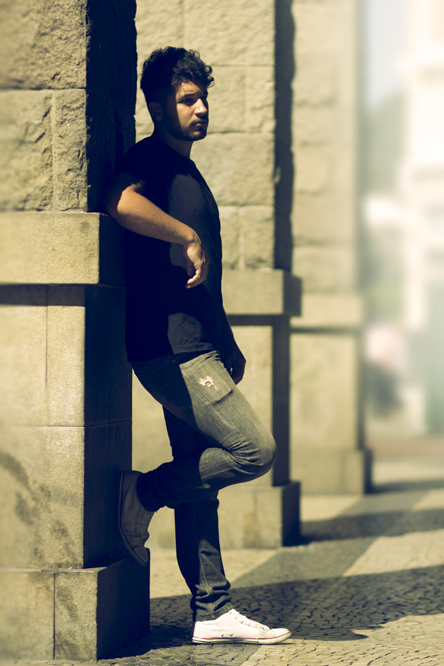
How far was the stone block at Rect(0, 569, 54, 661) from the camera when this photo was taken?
130 inches

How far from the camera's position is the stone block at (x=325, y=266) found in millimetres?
8195

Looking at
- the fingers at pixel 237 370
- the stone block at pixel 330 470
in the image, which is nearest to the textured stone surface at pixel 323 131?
the stone block at pixel 330 470

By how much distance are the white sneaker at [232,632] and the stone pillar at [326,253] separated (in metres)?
4.48

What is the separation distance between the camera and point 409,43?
951 inches

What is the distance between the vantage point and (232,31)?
19.2 feet

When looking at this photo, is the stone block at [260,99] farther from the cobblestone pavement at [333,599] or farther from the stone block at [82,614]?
the stone block at [82,614]

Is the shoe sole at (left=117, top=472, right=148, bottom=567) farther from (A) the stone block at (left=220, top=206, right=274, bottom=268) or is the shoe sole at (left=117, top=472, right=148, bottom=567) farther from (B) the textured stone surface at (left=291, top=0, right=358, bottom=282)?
(B) the textured stone surface at (left=291, top=0, right=358, bottom=282)

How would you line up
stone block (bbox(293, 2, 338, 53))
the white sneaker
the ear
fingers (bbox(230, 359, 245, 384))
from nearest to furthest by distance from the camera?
the white sneaker < the ear < fingers (bbox(230, 359, 245, 384)) < stone block (bbox(293, 2, 338, 53))

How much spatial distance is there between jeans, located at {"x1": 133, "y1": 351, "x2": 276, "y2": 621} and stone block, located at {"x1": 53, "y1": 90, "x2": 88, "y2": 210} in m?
0.64

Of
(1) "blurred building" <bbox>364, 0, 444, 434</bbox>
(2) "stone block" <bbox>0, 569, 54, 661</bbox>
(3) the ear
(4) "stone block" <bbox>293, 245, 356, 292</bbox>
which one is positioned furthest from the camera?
(1) "blurred building" <bbox>364, 0, 444, 434</bbox>

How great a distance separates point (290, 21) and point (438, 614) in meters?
3.86

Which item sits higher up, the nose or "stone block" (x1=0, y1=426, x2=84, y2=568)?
the nose

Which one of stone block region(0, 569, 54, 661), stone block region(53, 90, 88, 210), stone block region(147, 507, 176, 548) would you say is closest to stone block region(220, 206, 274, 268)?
stone block region(147, 507, 176, 548)

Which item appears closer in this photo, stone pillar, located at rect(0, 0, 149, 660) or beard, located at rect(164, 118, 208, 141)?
stone pillar, located at rect(0, 0, 149, 660)
